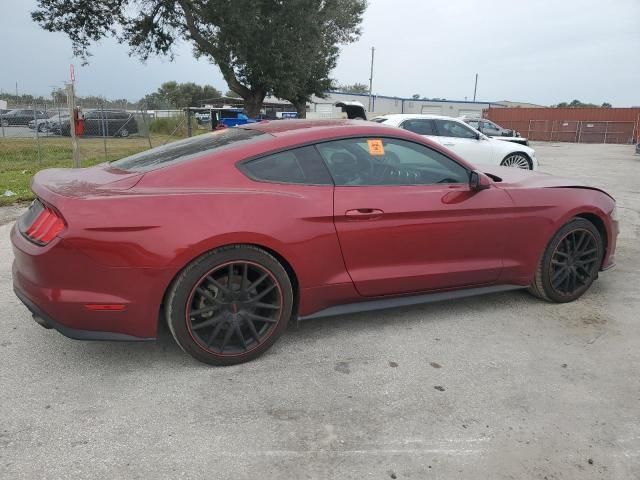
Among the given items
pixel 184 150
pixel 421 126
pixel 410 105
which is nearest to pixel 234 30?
pixel 421 126

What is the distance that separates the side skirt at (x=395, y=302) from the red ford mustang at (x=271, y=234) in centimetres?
1

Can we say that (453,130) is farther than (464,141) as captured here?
Yes

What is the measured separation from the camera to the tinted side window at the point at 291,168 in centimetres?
321

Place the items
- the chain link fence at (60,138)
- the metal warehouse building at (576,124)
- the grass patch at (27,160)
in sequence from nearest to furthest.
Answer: the grass patch at (27,160) → the chain link fence at (60,138) → the metal warehouse building at (576,124)

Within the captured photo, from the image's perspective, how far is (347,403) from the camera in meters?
2.80

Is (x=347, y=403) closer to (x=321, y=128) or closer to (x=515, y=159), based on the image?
(x=321, y=128)

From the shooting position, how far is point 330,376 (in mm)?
3086

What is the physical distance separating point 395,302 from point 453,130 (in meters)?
8.30

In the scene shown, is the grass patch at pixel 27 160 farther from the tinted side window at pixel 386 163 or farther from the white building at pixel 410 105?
the white building at pixel 410 105

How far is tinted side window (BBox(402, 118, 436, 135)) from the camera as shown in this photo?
10625 millimetres

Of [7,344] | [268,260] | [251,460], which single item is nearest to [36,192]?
[7,344]

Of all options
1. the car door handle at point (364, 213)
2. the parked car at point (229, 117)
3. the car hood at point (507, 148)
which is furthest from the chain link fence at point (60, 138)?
the car hood at point (507, 148)

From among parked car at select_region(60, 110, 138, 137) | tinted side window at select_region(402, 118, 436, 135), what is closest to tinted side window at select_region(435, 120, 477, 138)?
tinted side window at select_region(402, 118, 436, 135)

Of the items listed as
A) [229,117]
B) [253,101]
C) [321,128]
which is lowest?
[321,128]
